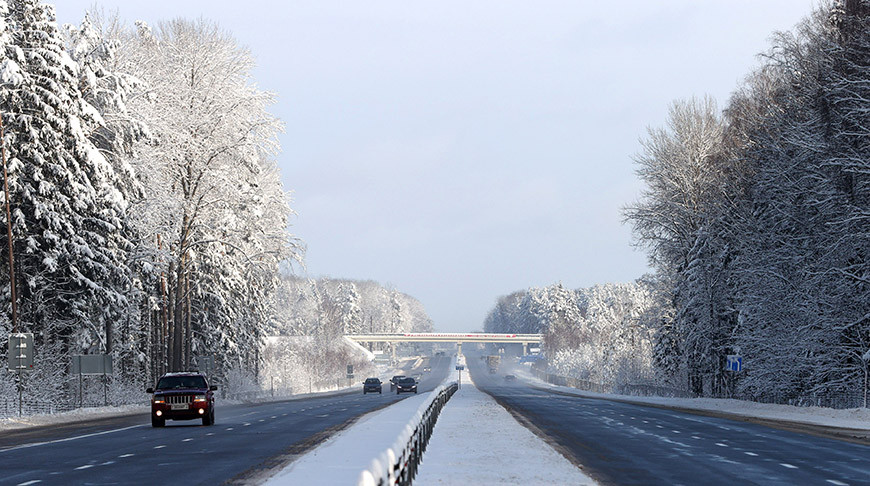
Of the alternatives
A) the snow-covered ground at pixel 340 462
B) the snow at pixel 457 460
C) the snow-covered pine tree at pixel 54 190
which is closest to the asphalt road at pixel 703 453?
the snow at pixel 457 460

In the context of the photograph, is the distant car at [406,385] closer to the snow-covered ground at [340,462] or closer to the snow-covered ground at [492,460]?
the snow-covered ground at [492,460]

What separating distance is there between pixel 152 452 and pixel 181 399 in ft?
35.6

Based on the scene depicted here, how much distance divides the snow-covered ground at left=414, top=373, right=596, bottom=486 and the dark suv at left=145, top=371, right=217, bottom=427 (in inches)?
326

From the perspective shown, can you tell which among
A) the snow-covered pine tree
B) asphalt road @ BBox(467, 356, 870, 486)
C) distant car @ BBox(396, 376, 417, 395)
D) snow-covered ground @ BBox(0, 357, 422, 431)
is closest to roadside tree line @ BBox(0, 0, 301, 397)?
the snow-covered pine tree

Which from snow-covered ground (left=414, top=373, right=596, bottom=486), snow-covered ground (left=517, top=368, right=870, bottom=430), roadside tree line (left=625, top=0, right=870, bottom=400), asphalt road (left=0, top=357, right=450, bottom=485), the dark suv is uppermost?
roadside tree line (left=625, top=0, right=870, bottom=400)

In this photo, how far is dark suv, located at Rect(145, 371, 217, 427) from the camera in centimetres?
3225

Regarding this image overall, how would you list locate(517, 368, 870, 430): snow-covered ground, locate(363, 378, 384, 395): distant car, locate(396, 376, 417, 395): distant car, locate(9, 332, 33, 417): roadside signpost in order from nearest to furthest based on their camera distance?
locate(517, 368, 870, 430): snow-covered ground → locate(9, 332, 33, 417): roadside signpost → locate(396, 376, 417, 395): distant car → locate(363, 378, 384, 395): distant car

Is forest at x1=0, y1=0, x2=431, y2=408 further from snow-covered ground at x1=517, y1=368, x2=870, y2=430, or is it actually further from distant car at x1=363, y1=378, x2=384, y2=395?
distant car at x1=363, y1=378, x2=384, y2=395

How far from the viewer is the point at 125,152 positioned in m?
50.8

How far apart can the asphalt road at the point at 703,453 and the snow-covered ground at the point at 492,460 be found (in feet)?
2.18

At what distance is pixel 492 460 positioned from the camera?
19594 mm

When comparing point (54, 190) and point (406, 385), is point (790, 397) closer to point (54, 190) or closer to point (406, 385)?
point (54, 190)

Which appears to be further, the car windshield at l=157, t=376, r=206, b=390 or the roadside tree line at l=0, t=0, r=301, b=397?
the roadside tree line at l=0, t=0, r=301, b=397

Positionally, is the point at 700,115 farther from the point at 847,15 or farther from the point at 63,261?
the point at 63,261
